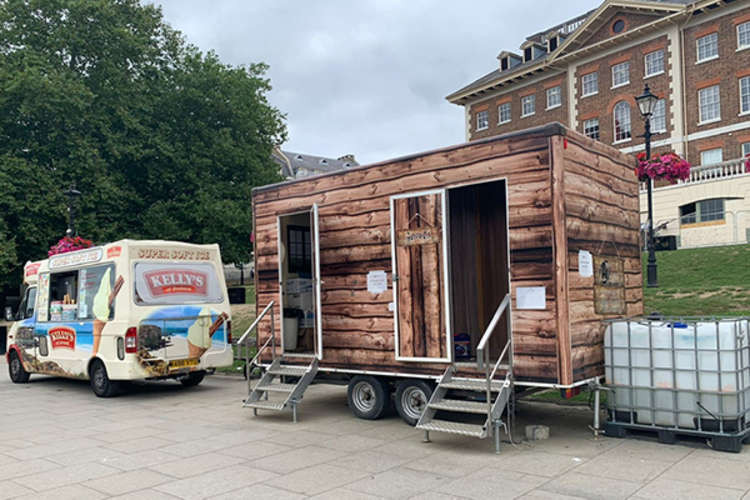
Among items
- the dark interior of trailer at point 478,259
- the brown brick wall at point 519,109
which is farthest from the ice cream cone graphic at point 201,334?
the brown brick wall at point 519,109

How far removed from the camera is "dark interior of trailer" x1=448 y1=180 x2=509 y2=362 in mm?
8633

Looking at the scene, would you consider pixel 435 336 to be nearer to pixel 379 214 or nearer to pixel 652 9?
pixel 379 214

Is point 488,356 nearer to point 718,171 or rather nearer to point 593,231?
point 593,231

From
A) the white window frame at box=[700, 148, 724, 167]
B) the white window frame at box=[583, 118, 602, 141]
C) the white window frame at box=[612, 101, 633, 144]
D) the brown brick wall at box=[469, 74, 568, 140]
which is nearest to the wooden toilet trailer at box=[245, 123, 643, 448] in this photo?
the white window frame at box=[700, 148, 724, 167]

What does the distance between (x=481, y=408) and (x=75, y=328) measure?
839 centimetres

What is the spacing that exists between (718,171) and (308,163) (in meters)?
60.3

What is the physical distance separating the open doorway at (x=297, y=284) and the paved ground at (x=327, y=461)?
1.32 meters

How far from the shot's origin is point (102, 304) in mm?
11117

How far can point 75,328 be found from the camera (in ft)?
38.7

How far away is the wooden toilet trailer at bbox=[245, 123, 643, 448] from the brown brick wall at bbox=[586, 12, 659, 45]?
96.5 feet

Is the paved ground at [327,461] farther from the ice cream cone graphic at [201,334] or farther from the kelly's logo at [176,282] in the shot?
the kelly's logo at [176,282]

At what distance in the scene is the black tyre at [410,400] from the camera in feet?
25.4

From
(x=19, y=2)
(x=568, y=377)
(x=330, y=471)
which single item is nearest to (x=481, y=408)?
(x=568, y=377)

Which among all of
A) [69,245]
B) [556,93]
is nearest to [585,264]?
[69,245]
